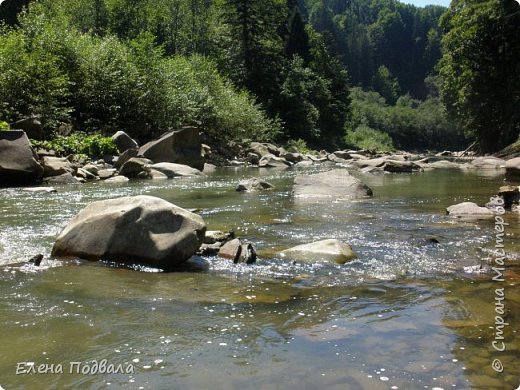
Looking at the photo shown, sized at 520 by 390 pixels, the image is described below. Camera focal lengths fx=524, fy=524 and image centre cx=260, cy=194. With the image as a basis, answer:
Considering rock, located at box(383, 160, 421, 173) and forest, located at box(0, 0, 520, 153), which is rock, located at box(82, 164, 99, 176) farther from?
rock, located at box(383, 160, 421, 173)

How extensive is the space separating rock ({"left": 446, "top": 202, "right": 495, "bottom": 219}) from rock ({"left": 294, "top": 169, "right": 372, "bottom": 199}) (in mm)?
3075

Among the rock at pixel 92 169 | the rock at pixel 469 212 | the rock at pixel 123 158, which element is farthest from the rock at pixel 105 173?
the rock at pixel 469 212

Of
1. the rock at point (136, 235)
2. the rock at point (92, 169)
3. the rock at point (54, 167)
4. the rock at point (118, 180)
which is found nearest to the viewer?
the rock at point (136, 235)

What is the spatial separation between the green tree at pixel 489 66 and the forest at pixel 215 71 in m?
0.08

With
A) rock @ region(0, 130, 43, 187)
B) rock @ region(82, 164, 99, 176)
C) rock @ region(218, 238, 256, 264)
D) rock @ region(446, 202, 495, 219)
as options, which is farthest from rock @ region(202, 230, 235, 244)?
rock @ region(82, 164, 99, 176)

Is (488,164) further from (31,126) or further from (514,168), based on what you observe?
(31,126)

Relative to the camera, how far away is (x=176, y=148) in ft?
65.4

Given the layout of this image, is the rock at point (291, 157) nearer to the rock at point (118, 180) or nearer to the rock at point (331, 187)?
the rock at point (118, 180)

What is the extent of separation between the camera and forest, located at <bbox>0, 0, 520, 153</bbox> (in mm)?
22203

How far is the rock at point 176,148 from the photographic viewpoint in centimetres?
1967

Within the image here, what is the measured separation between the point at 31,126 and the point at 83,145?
207 cm

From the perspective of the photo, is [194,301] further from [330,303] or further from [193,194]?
[193,194]

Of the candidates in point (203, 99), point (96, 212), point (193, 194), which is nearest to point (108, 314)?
point (96, 212)

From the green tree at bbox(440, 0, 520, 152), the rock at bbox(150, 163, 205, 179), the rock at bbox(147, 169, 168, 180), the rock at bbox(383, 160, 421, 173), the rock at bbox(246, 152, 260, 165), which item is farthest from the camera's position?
the green tree at bbox(440, 0, 520, 152)
